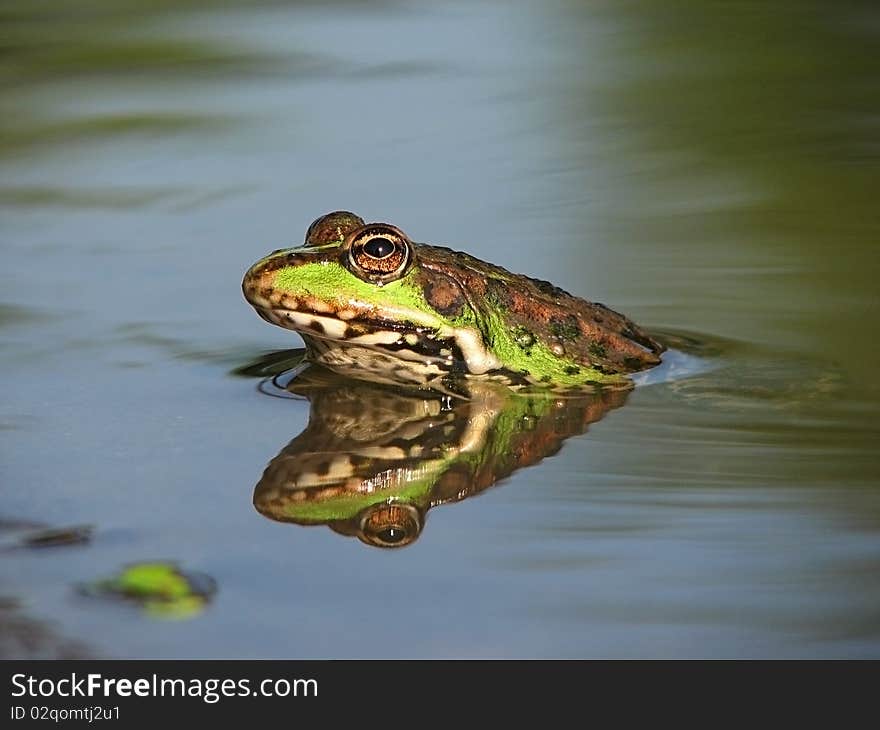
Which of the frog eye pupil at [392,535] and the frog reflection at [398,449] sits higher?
the frog reflection at [398,449]

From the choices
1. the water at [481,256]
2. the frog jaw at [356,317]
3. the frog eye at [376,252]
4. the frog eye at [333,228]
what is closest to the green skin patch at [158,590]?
the water at [481,256]

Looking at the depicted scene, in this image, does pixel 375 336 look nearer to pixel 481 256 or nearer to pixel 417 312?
pixel 417 312

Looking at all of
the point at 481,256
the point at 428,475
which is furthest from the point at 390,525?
the point at 481,256

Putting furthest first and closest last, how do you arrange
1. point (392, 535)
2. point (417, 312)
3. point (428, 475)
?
1. point (417, 312)
2. point (428, 475)
3. point (392, 535)

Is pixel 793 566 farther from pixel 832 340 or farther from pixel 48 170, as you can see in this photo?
pixel 48 170

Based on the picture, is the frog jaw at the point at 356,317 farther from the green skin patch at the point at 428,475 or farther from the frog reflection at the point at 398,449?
the green skin patch at the point at 428,475

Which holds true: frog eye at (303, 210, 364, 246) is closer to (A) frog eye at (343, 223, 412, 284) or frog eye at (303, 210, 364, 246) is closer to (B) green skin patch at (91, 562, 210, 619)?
(A) frog eye at (343, 223, 412, 284)

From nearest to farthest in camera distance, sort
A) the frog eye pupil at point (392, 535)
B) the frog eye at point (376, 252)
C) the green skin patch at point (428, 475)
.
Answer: the frog eye pupil at point (392, 535), the green skin patch at point (428, 475), the frog eye at point (376, 252)

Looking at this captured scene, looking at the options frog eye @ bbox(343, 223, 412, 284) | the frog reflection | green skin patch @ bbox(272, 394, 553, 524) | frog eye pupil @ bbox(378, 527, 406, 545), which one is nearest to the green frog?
frog eye @ bbox(343, 223, 412, 284)
